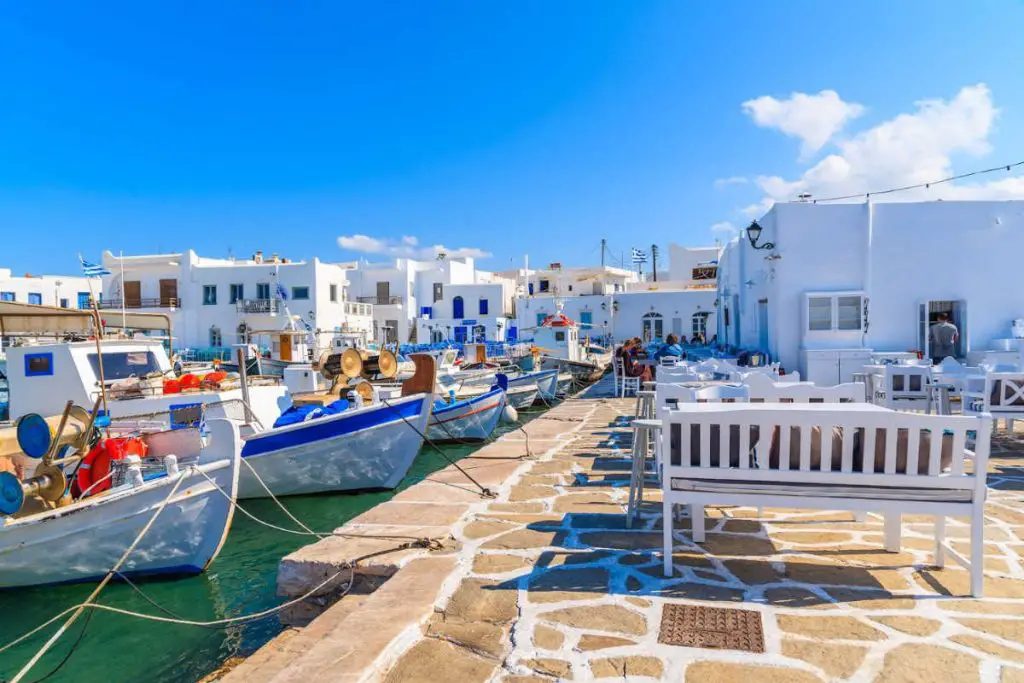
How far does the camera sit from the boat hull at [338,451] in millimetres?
9242

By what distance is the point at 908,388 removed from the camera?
832 cm

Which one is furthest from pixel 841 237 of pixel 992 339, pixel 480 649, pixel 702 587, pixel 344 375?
pixel 480 649

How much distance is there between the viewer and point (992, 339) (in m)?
12.6

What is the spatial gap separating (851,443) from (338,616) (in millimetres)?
2906

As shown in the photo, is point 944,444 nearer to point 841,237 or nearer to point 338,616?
point 338,616

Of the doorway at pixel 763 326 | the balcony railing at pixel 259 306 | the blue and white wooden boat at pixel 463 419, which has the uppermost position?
Answer: the balcony railing at pixel 259 306

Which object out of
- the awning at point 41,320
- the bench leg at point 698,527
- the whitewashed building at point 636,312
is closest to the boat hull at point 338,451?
the awning at point 41,320

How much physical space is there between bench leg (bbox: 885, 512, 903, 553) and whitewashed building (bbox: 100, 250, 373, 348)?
35.5m

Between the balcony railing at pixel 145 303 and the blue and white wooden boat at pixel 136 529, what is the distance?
35887mm

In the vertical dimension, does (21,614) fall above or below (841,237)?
below

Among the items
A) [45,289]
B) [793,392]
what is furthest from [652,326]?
[45,289]

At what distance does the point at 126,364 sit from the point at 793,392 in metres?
11.4

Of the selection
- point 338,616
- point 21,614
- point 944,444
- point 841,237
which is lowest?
point 21,614

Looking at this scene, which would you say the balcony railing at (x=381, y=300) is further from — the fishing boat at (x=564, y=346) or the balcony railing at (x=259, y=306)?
the fishing boat at (x=564, y=346)
